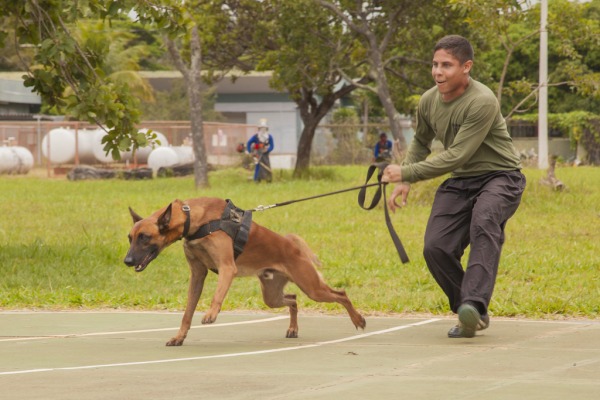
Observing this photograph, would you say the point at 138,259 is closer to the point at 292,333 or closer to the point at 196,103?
the point at 292,333

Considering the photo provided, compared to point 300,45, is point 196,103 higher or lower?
lower

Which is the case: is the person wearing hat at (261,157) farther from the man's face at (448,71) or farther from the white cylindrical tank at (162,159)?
the man's face at (448,71)

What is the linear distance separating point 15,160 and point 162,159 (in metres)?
4.90

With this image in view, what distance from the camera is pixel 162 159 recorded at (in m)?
40.8

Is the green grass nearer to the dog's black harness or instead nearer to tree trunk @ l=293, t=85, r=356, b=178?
the dog's black harness

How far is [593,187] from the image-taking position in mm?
26109

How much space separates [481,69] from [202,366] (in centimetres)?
2689

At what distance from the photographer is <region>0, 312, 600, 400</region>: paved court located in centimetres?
586

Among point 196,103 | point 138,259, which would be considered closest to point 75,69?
point 138,259

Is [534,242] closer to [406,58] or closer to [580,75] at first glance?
[580,75]

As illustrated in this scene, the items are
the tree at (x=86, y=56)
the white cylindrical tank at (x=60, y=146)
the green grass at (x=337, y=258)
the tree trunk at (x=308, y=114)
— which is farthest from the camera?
the white cylindrical tank at (x=60, y=146)

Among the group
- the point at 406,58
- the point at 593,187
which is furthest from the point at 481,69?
the point at 593,187

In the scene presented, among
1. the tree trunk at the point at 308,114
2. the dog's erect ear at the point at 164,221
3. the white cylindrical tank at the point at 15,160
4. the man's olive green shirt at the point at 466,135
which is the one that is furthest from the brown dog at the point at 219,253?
the white cylindrical tank at the point at 15,160

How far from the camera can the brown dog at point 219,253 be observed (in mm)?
7465
